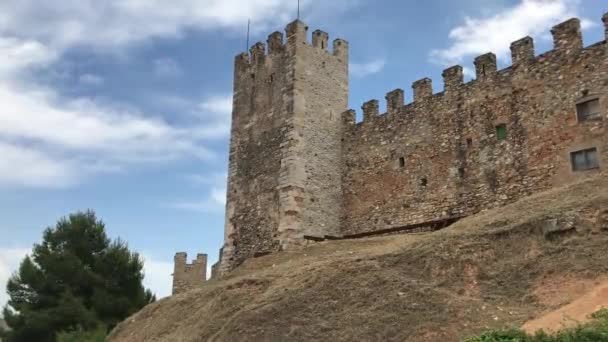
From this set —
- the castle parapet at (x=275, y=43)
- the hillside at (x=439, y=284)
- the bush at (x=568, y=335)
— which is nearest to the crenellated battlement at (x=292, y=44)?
the castle parapet at (x=275, y=43)

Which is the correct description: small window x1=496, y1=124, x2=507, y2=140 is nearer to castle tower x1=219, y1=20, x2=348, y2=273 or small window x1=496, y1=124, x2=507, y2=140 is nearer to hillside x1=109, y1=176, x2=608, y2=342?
hillside x1=109, y1=176, x2=608, y2=342

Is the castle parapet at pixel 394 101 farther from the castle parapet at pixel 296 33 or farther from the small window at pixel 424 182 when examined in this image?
the castle parapet at pixel 296 33

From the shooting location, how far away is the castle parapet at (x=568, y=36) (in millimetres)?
16453

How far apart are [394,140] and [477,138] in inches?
114

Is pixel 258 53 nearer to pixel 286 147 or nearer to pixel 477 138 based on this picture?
pixel 286 147

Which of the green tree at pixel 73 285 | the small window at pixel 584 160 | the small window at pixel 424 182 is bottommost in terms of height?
the green tree at pixel 73 285

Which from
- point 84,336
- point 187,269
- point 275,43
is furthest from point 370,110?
point 187,269

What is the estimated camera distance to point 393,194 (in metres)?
19.9

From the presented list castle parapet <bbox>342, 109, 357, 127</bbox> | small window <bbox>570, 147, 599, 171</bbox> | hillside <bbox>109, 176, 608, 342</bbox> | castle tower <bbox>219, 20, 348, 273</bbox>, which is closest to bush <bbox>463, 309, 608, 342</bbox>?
hillside <bbox>109, 176, 608, 342</bbox>

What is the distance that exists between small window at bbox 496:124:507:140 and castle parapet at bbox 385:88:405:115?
3522 millimetres

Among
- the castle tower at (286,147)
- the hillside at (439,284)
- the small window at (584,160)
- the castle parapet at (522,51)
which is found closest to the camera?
the hillside at (439,284)

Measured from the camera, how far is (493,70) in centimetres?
1819

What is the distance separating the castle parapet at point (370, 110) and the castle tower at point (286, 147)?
89 centimetres

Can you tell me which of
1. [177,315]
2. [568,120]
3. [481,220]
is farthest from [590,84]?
[177,315]
